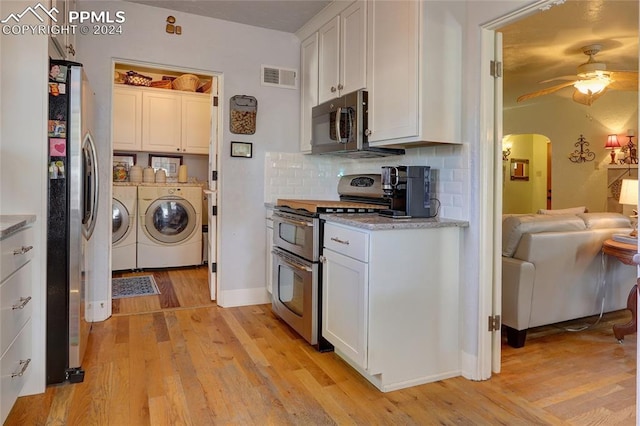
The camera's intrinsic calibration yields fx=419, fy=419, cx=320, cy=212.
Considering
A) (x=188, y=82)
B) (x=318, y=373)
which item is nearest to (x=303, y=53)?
(x=188, y=82)

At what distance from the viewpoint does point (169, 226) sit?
507 cm

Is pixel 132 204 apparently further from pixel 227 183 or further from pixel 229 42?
pixel 229 42

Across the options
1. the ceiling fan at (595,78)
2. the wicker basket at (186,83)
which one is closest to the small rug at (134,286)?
the wicker basket at (186,83)

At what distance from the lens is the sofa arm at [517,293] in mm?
2713

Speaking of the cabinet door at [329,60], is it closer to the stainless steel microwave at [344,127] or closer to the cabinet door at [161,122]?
the stainless steel microwave at [344,127]

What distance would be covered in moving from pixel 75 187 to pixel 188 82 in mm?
3293

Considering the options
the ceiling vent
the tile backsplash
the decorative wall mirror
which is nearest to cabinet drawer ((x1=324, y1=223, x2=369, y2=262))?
the tile backsplash

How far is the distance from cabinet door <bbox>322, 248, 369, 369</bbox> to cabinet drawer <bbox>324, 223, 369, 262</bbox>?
34mm

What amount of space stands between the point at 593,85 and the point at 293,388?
147 inches

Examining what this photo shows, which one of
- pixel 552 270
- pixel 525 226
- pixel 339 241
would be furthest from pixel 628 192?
Answer: pixel 339 241

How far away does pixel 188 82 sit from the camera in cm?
511

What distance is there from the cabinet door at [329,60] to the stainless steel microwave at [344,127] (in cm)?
11

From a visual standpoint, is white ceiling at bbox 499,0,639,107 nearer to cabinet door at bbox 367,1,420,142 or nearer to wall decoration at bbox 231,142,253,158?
cabinet door at bbox 367,1,420,142

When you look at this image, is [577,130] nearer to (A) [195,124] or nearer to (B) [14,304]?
(A) [195,124]
